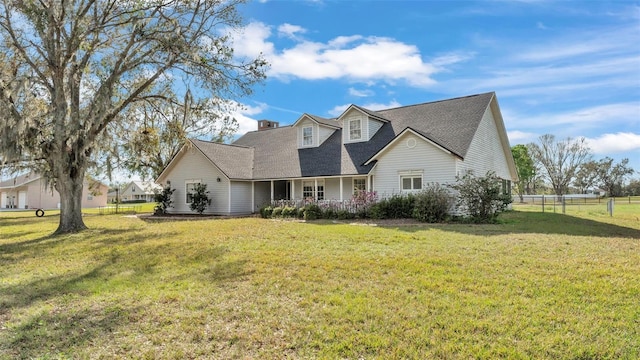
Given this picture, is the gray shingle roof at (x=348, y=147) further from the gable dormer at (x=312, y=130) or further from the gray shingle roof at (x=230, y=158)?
the gable dormer at (x=312, y=130)

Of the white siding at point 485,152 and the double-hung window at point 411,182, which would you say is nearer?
the double-hung window at point 411,182

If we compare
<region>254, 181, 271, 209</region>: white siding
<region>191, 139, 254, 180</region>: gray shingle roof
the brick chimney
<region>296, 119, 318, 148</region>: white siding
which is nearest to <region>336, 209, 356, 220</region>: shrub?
<region>296, 119, 318, 148</region>: white siding

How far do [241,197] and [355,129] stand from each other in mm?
7838

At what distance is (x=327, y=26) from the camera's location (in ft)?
47.2

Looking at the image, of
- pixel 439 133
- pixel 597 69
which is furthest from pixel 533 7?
pixel 439 133

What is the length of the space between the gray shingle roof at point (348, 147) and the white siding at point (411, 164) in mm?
485

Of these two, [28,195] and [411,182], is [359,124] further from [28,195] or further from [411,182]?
[28,195]

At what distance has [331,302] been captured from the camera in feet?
17.5

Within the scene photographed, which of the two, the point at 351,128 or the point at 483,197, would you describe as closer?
the point at 483,197

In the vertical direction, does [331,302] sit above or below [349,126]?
below

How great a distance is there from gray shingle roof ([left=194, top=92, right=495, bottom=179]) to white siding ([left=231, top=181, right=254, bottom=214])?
0.68 metres

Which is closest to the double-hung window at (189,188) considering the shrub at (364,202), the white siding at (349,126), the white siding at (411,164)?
the white siding at (349,126)

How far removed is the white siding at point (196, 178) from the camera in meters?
22.4

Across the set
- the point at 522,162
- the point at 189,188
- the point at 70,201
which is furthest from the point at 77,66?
the point at 522,162
